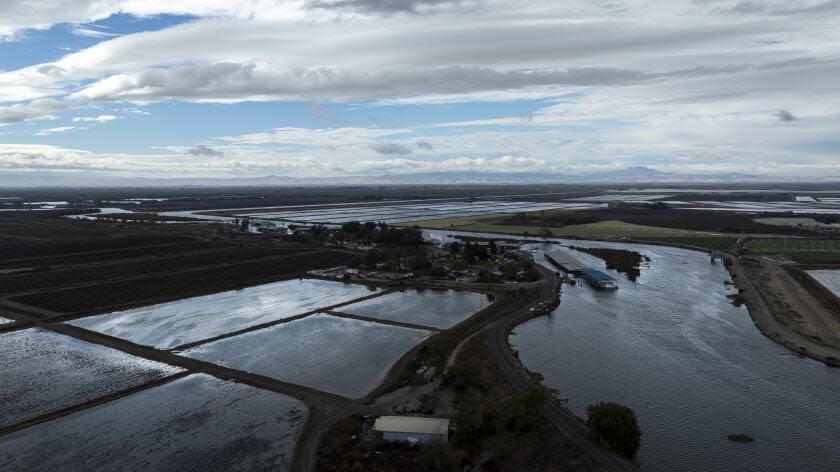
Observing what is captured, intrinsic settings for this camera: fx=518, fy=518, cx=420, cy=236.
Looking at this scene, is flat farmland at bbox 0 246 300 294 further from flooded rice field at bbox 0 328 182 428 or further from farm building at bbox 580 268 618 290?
farm building at bbox 580 268 618 290

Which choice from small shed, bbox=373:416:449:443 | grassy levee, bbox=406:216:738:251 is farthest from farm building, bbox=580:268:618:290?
grassy levee, bbox=406:216:738:251

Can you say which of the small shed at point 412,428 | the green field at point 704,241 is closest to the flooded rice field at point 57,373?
the small shed at point 412,428

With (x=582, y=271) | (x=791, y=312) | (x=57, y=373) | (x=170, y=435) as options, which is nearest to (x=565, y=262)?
(x=582, y=271)

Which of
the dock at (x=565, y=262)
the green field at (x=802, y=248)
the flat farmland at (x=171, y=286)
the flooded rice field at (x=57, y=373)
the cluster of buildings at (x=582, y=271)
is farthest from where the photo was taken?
the green field at (x=802, y=248)

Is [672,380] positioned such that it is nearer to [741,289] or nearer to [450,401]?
[450,401]

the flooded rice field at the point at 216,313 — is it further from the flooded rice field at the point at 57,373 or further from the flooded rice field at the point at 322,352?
the flooded rice field at the point at 322,352

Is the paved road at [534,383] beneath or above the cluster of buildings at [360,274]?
beneath
